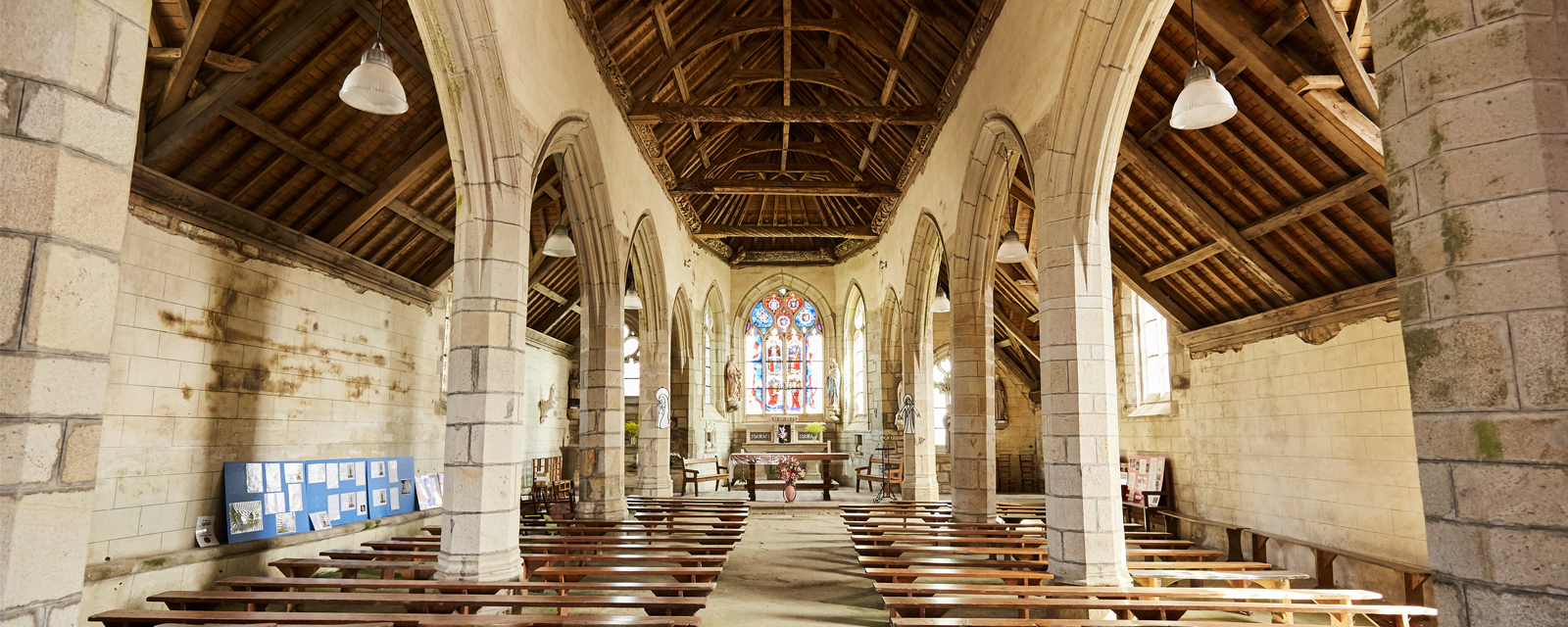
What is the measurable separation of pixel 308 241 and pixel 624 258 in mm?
3196

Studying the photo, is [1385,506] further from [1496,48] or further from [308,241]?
[308,241]

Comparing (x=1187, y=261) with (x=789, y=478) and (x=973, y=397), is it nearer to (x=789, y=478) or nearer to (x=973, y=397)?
(x=973, y=397)

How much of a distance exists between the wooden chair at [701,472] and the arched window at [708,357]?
4.06ft

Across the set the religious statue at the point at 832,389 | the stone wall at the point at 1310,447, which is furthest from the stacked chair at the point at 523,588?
the religious statue at the point at 832,389

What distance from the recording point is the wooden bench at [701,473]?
12712 mm

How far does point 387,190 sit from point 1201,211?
7.43m

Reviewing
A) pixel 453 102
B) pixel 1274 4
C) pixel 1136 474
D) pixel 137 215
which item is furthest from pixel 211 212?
pixel 1136 474

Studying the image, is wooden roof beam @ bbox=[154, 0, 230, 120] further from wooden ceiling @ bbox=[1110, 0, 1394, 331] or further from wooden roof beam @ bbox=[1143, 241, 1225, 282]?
wooden roof beam @ bbox=[1143, 241, 1225, 282]

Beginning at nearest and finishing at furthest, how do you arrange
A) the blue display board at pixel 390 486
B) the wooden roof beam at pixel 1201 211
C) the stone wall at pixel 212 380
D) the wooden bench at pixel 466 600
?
1. the wooden bench at pixel 466 600
2. the stone wall at pixel 212 380
3. the wooden roof beam at pixel 1201 211
4. the blue display board at pixel 390 486

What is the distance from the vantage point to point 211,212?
5.86 meters

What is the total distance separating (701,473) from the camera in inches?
594

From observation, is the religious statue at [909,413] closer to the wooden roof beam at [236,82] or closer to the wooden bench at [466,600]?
the wooden bench at [466,600]

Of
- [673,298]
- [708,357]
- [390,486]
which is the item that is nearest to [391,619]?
[390,486]

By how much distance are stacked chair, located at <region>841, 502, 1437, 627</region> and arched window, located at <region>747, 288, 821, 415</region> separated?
9.03m
